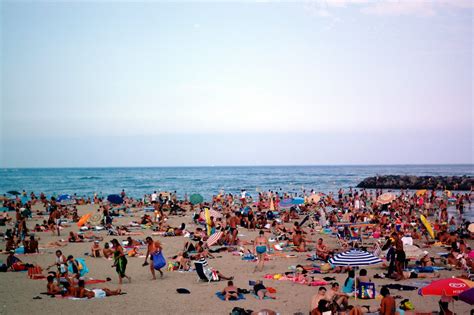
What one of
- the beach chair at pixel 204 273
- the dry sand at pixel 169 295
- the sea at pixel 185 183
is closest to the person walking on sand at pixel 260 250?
the dry sand at pixel 169 295

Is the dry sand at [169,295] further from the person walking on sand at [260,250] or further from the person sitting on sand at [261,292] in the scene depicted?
the person walking on sand at [260,250]

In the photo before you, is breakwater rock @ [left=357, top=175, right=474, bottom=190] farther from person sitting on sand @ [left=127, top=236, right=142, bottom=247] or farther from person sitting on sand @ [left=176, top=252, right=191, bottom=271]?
person sitting on sand @ [left=176, top=252, right=191, bottom=271]

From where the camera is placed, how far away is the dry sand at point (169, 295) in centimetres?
984

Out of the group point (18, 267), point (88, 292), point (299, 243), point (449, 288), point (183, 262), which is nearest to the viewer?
point (449, 288)

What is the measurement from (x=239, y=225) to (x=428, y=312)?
15925mm

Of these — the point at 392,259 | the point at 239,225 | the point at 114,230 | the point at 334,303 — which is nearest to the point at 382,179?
the point at 239,225

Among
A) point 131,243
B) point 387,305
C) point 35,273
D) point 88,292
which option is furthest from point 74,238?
point 387,305

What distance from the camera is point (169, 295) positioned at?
36.4 feet

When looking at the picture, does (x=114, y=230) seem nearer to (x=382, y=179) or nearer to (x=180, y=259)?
(x=180, y=259)

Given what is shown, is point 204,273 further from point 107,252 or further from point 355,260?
point 107,252

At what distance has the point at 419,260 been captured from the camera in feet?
46.9

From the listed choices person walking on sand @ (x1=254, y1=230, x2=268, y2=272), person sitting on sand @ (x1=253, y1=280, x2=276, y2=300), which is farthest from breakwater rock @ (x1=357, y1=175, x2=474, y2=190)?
person sitting on sand @ (x1=253, y1=280, x2=276, y2=300)

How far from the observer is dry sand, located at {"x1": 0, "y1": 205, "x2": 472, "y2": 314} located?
9.84 metres

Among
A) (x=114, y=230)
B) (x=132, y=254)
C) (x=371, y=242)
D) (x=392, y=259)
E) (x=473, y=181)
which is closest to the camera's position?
(x=392, y=259)
